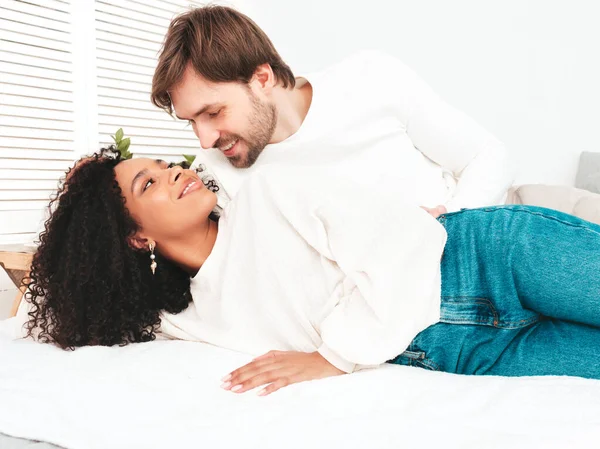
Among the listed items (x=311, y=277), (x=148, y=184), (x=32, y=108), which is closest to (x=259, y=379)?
(x=311, y=277)

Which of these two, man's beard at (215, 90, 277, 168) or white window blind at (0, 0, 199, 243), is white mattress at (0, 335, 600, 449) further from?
white window blind at (0, 0, 199, 243)

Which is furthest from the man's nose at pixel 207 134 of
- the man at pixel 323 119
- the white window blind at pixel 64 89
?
the white window blind at pixel 64 89

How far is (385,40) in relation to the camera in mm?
2854

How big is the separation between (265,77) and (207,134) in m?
0.31

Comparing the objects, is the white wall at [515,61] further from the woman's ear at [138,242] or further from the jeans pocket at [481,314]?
the woman's ear at [138,242]

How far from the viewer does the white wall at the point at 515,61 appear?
238 cm

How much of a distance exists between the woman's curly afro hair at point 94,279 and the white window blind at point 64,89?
3.22 feet

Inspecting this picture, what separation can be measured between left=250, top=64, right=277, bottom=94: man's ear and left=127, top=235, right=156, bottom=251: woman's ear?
662 millimetres

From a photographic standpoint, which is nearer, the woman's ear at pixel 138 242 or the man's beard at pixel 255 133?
the woman's ear at pixel 138 242

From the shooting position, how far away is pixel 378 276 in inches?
41.6

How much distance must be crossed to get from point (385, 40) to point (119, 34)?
54.9 inches

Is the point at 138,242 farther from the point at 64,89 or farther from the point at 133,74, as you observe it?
the point at 133,74

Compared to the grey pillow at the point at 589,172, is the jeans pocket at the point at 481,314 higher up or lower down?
lower down

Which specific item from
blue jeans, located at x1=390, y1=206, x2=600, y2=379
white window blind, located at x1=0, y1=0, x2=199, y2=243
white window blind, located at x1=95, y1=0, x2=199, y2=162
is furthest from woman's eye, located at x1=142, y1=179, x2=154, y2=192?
white window blind, located at x1=95, y1=0, x2=199, y2=162
